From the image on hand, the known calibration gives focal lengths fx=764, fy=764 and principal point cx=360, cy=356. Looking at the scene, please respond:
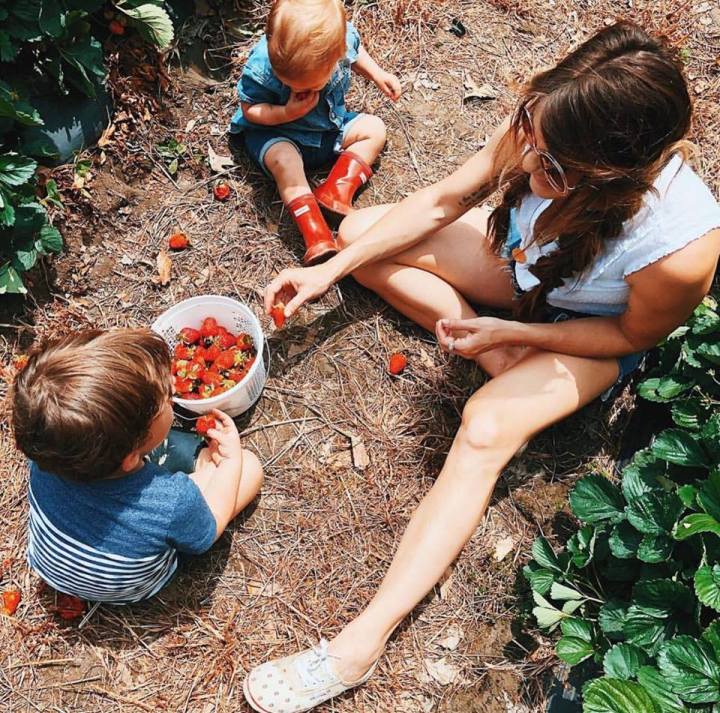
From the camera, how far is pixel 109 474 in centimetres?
208

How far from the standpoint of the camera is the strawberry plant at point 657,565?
1.87 m

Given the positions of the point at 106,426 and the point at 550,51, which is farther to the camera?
the point at 550,51

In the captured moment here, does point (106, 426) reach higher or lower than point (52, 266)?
higher

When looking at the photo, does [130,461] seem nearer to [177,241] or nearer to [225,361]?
[225,361]

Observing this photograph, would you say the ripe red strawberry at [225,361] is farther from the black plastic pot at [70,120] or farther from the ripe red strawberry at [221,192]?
the black plastic pot at [70,120]

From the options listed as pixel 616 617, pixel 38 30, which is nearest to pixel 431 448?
pixel 616 617

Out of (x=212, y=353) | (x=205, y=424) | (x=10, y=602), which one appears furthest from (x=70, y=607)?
(x=212, y=353)

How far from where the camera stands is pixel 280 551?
2752mm

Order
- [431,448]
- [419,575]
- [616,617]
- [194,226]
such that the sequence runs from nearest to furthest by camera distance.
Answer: [616,617] → [419,575] → [431,448] → [194,226]

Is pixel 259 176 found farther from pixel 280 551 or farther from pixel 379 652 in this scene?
pixel 379 652

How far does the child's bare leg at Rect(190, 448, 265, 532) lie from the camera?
2.62 metres

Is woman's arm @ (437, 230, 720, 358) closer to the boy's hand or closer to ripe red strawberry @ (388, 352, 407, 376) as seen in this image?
ripe red strawberry @ (388, 352, 407, 376)

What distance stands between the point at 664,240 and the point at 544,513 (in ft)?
3.71

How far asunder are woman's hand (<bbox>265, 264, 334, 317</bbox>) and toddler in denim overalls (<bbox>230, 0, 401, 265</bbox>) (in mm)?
314
